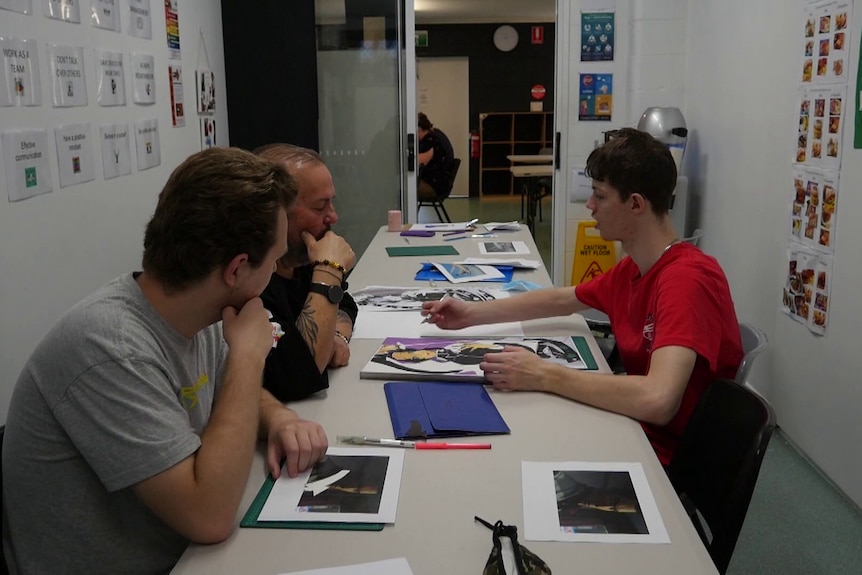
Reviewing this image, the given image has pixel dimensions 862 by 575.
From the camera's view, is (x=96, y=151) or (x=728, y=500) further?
(x=96, y=151)

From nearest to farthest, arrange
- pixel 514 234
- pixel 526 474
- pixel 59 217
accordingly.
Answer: pixel 526 474
pixel 59 217
pixel 514 234

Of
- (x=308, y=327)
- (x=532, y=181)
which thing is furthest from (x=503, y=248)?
(x=532, y=181)

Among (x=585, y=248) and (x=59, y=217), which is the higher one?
(x=59, y=217)

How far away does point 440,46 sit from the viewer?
11.5 m

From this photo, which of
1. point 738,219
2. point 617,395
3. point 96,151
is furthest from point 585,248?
point 617,395

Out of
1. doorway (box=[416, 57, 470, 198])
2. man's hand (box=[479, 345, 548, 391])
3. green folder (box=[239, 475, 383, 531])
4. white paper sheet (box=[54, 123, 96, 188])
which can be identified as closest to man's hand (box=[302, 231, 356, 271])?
man's hand (box=[479, 345, 548, 391])

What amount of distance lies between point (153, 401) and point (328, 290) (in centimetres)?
73

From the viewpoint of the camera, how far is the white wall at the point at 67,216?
2387 mm

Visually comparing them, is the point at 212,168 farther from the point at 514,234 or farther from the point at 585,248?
the point at 585,248

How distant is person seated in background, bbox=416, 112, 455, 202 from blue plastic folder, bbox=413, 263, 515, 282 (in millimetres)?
3873

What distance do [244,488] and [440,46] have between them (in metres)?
11.0

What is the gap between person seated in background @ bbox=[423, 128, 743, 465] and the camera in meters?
1.58

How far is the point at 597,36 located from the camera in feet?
15.9

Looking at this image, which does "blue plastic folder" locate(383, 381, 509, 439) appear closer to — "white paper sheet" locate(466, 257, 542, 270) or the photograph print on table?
the photograph print on table
